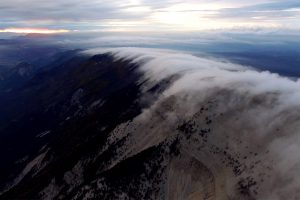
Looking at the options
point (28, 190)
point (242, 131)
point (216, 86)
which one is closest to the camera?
point (242, 131)

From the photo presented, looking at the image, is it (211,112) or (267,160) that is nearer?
(267,160)

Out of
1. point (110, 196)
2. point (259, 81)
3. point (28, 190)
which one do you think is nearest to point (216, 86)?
point (259, 81)

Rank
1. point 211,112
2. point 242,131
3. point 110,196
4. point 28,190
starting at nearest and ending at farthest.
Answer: point 110,196
point 242,131
point 211,112
point 28,190

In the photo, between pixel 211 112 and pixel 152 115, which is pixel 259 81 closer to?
pixel 211 112

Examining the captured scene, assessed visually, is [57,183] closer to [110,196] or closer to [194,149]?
[110,196]

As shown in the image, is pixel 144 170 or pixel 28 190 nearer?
pixel 144 170

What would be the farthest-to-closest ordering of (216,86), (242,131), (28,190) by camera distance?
(216,86)
(28,190)
(242,131)

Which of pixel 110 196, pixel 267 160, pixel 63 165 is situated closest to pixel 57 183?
pixel 63 165

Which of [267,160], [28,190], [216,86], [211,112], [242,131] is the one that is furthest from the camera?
[216,86]

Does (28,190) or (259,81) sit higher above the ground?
(259,81)

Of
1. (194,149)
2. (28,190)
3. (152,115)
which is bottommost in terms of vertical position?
(28,190)
